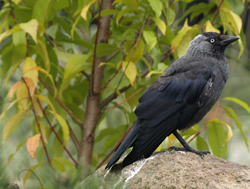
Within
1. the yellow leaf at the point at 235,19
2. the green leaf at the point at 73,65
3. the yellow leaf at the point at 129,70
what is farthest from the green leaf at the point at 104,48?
the yellow leaf at the point at 235,19

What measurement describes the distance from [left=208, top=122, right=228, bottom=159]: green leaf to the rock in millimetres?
394

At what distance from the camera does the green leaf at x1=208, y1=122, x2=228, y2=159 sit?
2420 mm

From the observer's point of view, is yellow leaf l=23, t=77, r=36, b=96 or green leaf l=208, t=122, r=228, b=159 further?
green leaf l=208, t=122, r=228, b=159

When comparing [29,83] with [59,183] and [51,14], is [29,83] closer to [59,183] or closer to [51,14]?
[51,14]

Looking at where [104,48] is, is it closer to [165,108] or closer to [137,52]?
[137,52]

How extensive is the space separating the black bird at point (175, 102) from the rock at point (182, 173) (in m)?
0.09

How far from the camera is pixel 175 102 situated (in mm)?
2273

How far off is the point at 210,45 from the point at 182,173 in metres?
1.34

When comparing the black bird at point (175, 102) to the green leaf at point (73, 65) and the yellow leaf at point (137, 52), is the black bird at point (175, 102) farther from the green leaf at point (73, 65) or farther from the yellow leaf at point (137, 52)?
the green leaf at point (73, 65)

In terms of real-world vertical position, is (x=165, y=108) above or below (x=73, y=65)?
below

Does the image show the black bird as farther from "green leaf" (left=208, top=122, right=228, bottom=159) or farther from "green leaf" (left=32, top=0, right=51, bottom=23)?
"green leaf" (left=32, top=0, right=51, bottom=23)

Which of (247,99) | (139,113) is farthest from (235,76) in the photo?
(139,113)

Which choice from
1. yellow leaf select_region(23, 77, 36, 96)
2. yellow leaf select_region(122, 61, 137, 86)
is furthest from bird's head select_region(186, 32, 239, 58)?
yellow leaf select_region(23, 77, 36, 96)

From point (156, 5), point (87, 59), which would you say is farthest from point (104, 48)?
point (156, 5)
